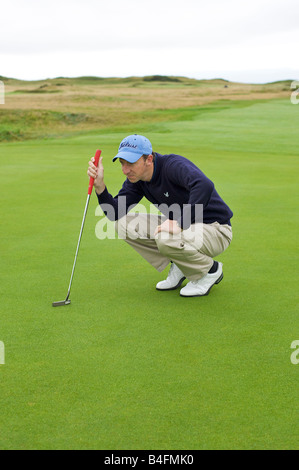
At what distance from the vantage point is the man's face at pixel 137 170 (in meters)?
4.63

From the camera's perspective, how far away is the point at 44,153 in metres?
15.9

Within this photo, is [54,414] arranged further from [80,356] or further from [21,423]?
[80,356]

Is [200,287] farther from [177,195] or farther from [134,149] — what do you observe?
[134,149]

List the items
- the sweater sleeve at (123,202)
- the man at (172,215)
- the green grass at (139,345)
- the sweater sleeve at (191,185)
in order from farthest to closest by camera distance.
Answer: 1. the sweater sleeve at (123,202)
2. the man at (172,215)
3. the sweater sleeve at (191,185)
4. the green grass at (139,345)

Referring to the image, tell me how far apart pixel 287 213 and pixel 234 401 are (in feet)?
17.4

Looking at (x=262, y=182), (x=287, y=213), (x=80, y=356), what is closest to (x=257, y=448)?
(x=80, y=356)

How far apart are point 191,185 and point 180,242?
19.7 inches

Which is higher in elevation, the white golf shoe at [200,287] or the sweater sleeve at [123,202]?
the sweater sleeve at [123,202]

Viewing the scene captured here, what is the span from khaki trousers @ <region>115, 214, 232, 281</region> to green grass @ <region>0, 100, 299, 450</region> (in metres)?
0.25

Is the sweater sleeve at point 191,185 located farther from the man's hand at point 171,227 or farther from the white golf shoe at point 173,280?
the white golf shoe at point 173,280

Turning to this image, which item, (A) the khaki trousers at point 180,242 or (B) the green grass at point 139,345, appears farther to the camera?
(A) the khaki trousers at point 180,242

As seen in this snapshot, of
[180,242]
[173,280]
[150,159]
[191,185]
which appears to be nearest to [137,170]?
[150,159]

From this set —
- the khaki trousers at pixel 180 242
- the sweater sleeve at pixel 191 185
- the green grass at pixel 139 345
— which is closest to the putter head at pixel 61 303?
the green grass at pixel 139 345

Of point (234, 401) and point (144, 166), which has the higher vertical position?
point (144, 166)
